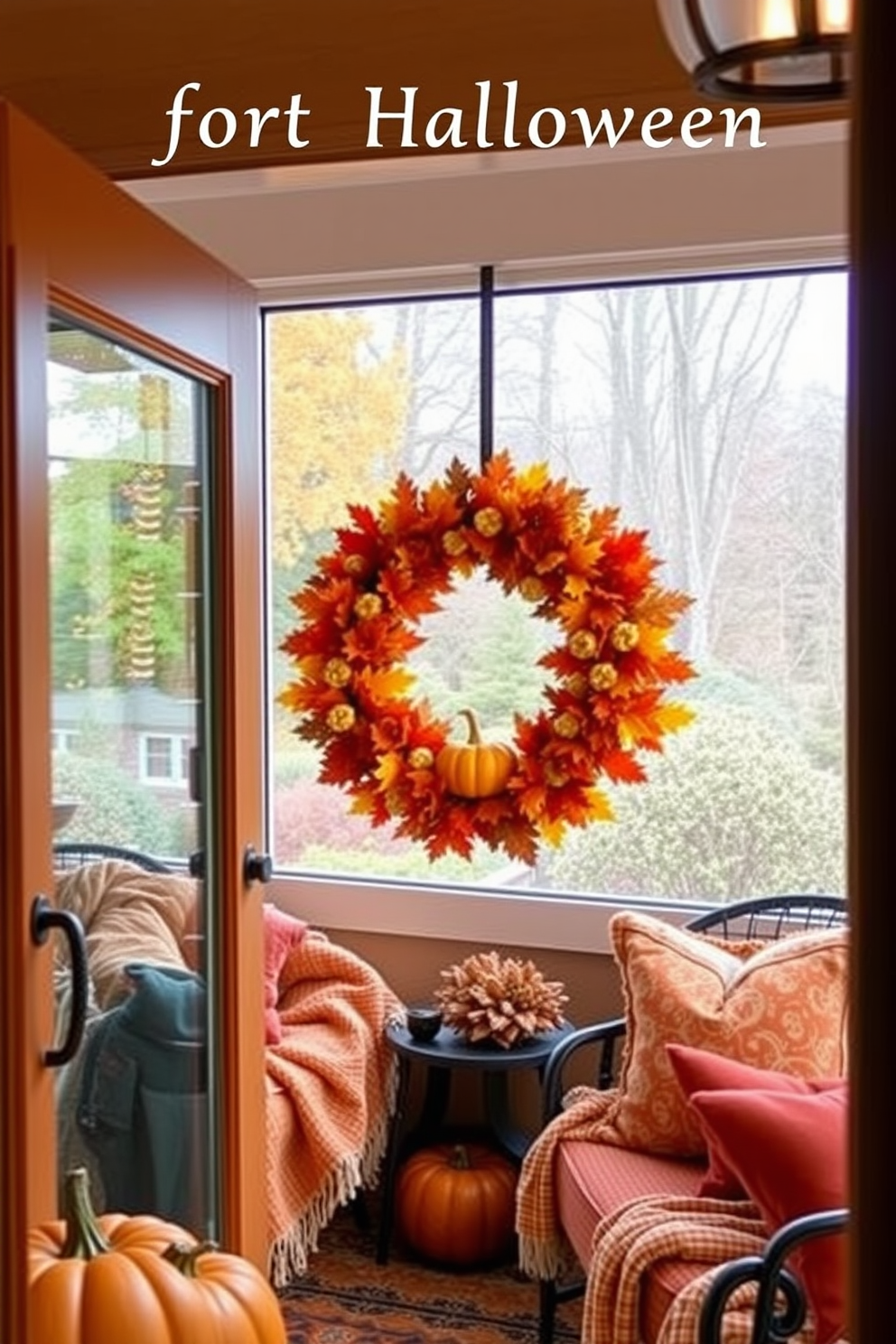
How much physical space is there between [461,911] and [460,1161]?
612mm

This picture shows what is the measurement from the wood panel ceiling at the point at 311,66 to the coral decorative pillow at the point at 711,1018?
1.54 meters

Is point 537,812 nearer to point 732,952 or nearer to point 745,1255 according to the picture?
point 732,952

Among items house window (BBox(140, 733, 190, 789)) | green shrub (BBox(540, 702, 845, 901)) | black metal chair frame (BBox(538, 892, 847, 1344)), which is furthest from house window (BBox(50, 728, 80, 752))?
green shrub (BBox(540, 702, 845, 901))

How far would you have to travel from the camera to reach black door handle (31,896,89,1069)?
5.59ft

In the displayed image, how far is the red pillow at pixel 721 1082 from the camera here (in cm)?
239

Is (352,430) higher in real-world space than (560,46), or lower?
lower

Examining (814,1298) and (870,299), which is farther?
(814,1298)

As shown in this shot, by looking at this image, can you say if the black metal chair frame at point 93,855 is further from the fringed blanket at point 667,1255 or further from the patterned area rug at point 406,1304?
the patterned area rug at point 406,1304

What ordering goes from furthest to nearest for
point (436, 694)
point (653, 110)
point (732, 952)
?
point (436, 694), point (732, 952), point (653, 110)

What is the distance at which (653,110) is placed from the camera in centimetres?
218

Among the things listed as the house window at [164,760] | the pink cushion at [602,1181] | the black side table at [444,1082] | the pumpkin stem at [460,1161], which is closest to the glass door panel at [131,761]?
the house window at [164,760]

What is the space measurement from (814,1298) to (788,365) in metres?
2.18

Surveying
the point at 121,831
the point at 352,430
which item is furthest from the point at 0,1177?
the point at 352,430

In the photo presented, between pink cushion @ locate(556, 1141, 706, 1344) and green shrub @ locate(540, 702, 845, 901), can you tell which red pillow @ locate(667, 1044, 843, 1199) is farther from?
green shrub @ locate(540, 702, 845, 901)
